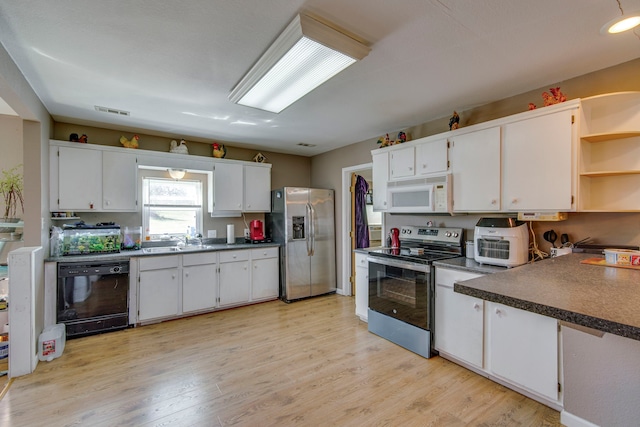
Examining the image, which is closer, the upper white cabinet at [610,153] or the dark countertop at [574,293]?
the dark countertop at [574,293]

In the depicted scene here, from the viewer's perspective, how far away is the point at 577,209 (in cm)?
211

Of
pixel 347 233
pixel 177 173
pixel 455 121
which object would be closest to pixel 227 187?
pixel 177 173

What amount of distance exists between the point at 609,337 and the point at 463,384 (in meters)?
1.09

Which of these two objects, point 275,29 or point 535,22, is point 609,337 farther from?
point 275,29

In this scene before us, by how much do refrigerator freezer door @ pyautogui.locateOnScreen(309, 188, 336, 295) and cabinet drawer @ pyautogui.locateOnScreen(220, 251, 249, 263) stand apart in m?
1.06

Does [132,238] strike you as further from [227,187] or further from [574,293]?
[574,293]

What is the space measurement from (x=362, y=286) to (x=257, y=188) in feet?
7.59

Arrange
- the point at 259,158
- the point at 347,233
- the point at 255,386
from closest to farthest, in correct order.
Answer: the point at 255,386, the point at 347,233, the point at 259,158

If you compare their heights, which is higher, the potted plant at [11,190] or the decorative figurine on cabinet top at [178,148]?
the decorative figurine on cabinet top at [178,148]

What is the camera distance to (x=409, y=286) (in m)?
2.87

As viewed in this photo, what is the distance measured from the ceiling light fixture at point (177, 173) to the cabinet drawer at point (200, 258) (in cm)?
121

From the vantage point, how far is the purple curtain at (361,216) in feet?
15.9

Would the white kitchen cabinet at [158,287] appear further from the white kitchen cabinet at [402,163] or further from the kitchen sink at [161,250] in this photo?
the white kitchen cabinet at [402,163]

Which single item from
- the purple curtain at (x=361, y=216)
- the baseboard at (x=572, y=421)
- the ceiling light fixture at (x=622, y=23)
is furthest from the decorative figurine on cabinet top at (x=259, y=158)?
the baseboard at (x=572, y=421)
